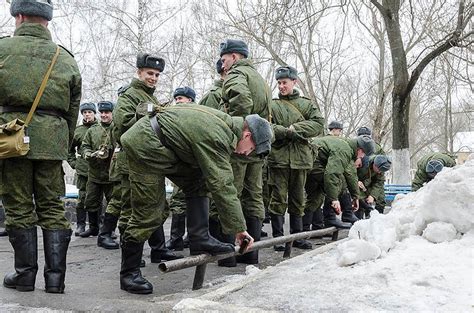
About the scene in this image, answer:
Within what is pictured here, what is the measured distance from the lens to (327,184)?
6883mm

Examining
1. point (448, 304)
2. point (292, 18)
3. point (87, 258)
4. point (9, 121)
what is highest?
point (292, 18)

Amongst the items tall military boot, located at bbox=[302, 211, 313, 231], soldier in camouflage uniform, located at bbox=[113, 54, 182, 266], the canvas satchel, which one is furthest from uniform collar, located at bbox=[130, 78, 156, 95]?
tall military boot, located at bbox=[302, 211, 313, 231]

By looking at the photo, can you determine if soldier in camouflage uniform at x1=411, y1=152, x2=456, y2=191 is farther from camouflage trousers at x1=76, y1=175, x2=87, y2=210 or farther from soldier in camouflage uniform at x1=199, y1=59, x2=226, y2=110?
camouflage trousers at x1=76, y1=175, x2=87, y2=210

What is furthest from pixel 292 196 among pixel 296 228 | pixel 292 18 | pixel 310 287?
pixel 292 18

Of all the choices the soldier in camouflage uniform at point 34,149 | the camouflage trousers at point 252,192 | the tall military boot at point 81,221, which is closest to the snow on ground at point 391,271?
the camouflage trousers at point 252,192

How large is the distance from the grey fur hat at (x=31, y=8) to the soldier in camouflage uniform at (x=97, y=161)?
116 inches

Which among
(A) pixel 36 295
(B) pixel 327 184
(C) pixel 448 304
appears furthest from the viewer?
(B) pixel 327 184

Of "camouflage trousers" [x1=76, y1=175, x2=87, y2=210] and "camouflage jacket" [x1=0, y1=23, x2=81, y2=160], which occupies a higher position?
"camouflage jacket" [x1=0, y1=23, x2=81, y2=160]

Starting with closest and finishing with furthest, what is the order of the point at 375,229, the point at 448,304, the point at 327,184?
1. the point at 448,304
2. the point at 375,229
3. the point at 327,184

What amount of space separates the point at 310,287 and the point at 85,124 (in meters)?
5.67

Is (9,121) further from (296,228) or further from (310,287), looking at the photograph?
(296,228)

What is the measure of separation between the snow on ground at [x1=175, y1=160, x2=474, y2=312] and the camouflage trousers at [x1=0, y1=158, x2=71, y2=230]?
1.32 meters

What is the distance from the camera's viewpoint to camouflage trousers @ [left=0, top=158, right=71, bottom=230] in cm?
343

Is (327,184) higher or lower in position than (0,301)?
higher
